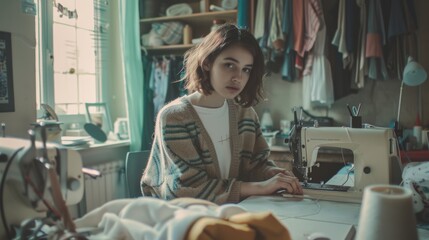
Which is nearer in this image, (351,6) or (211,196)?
(211,196)

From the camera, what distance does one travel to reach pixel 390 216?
0.71m

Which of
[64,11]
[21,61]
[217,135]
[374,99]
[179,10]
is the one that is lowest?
[217,135]

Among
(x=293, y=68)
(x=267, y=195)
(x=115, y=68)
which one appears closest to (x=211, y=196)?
(x=267, y=195)

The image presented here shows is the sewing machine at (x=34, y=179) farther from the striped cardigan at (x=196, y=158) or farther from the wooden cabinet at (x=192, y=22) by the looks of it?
the wooden cabinet at (x=192, y=22)

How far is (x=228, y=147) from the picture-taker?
160 centimetres

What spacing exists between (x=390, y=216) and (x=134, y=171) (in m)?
1.56

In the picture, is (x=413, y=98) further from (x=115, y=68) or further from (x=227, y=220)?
(x=227, y=220)

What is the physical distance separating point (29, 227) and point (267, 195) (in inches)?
33.0

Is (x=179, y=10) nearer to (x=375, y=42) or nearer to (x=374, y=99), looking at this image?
(x=375, y=42)

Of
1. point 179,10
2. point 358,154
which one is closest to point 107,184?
point 179,10

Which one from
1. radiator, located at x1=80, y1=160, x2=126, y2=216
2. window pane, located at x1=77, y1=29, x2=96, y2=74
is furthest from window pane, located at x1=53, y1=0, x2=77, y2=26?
radiator, located at x1=80, y1=160, x2=126, y2=216

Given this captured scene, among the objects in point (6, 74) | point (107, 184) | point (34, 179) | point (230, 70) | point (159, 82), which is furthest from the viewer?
point (159, 82)

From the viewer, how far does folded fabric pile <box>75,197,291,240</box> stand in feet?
2.26

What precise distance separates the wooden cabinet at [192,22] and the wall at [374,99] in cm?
69
